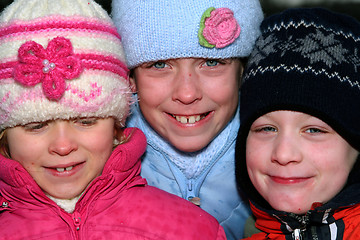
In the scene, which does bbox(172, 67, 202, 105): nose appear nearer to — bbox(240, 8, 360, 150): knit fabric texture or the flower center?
bbox(240, 8, 360, 150): knit fabric texture

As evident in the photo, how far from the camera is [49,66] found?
2217mm

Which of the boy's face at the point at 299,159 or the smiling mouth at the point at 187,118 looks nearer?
the boy's face at the point at 299,159

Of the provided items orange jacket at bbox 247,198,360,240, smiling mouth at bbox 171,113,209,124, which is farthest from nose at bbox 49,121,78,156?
orange jacket at bbox 247,198,360,240

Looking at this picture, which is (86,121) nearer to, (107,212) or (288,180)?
(107,212)

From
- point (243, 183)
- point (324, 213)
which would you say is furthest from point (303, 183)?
point (243, 183)

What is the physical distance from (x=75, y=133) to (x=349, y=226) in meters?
1.37

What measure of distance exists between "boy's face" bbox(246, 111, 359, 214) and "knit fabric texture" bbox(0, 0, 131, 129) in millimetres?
786

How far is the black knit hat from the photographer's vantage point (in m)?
2.27

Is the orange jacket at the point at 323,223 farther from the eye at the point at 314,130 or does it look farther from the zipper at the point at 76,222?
the zipper at the point at 76,222

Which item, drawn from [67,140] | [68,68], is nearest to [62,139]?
[67,140]

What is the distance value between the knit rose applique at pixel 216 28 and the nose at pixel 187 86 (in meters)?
0.18

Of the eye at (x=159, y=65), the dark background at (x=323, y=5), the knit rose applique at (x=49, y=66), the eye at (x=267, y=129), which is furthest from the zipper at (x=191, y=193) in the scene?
the dark background at (x=323, y=5)

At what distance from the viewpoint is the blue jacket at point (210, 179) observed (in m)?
2.93

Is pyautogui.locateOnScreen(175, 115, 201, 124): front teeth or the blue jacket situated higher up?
pyautogui.locateOnScreen(175, 115, 201, 124): front teeth
